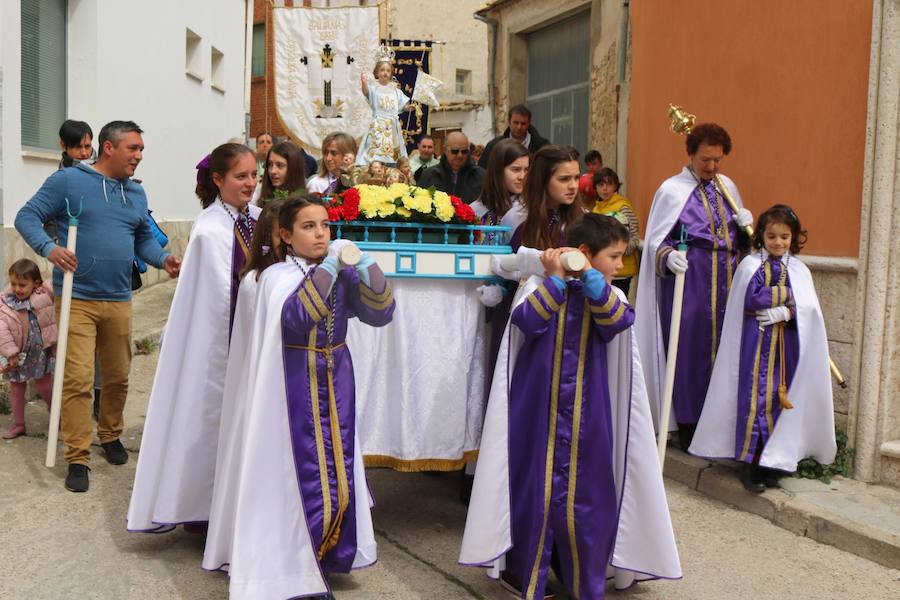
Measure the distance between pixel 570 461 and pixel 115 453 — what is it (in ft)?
10.3

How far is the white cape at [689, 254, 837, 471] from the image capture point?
17.0ft

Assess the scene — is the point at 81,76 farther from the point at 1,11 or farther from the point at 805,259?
the point at 805,259

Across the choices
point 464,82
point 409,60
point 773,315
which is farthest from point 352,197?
point 464,82

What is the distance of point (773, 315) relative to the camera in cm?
516

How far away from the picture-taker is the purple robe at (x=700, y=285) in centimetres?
585

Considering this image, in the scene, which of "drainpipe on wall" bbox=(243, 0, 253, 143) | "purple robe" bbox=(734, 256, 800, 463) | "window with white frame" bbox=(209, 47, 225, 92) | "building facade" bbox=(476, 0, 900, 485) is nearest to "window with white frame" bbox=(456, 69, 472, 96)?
"drainpipe on wall" bbox=(243, 0, 253, 143)

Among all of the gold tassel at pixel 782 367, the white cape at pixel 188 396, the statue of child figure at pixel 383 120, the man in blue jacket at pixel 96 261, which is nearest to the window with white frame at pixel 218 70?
the statue of child figure at pixel 383 120

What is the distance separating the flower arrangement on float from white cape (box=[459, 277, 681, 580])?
745mm

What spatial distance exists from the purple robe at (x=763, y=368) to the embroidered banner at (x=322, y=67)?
7.45m

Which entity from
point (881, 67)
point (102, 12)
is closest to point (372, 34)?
point (102, 12)

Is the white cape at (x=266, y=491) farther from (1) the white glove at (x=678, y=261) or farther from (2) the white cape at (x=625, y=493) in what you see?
(1) the white glove at (x=678, y=261)

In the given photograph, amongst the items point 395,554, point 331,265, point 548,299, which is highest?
point 331,265

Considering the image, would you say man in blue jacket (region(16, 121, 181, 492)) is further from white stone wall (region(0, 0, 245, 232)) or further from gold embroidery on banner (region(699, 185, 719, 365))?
gold embroidery on banner (region(699, 185, 719, 365))

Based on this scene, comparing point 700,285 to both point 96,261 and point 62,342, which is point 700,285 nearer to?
point 96,261
